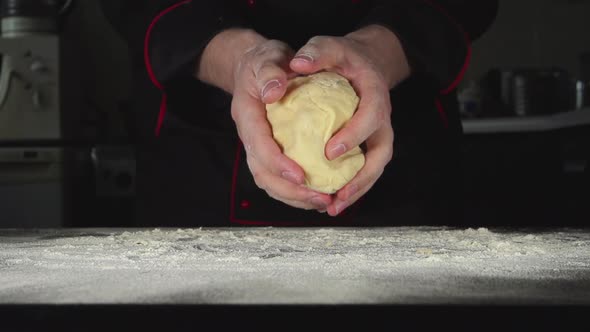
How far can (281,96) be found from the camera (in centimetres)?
84

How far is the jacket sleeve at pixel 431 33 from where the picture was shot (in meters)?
1.14

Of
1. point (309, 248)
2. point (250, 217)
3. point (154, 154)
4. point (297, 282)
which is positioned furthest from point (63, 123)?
point (297, 282)

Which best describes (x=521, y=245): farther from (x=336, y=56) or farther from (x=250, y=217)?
(x=250, y=217)

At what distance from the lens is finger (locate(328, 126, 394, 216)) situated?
911 millimetres

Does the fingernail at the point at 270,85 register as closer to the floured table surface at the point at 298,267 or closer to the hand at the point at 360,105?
the hand at the point at 360,105

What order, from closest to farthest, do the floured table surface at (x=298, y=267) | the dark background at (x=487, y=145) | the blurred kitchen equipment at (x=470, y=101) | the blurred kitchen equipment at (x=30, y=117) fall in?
the floured table surface at (x=298, y=267)
the dark background at (x=487, y=145)
the blurred kitchen equipment at (x=30, y=117)
the blurred kitchen equipment at (x=470, y=101)

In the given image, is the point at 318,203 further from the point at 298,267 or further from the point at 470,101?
the point at 470,101

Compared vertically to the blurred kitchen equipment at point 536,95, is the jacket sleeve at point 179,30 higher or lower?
higher

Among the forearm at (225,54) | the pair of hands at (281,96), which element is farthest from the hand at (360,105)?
the forearm at (225,54)

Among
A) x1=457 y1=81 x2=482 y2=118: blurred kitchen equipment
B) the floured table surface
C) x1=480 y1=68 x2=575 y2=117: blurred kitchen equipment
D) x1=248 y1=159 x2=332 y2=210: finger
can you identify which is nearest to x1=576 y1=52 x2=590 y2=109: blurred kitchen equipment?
x1=480 y1=68 x2=575 y2=117: blurred kitchen equipment

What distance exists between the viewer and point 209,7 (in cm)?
114

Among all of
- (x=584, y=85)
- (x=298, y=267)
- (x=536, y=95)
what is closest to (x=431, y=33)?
(x=298, y=267)

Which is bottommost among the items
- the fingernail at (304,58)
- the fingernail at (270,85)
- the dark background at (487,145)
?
the dark background at (487,145)
